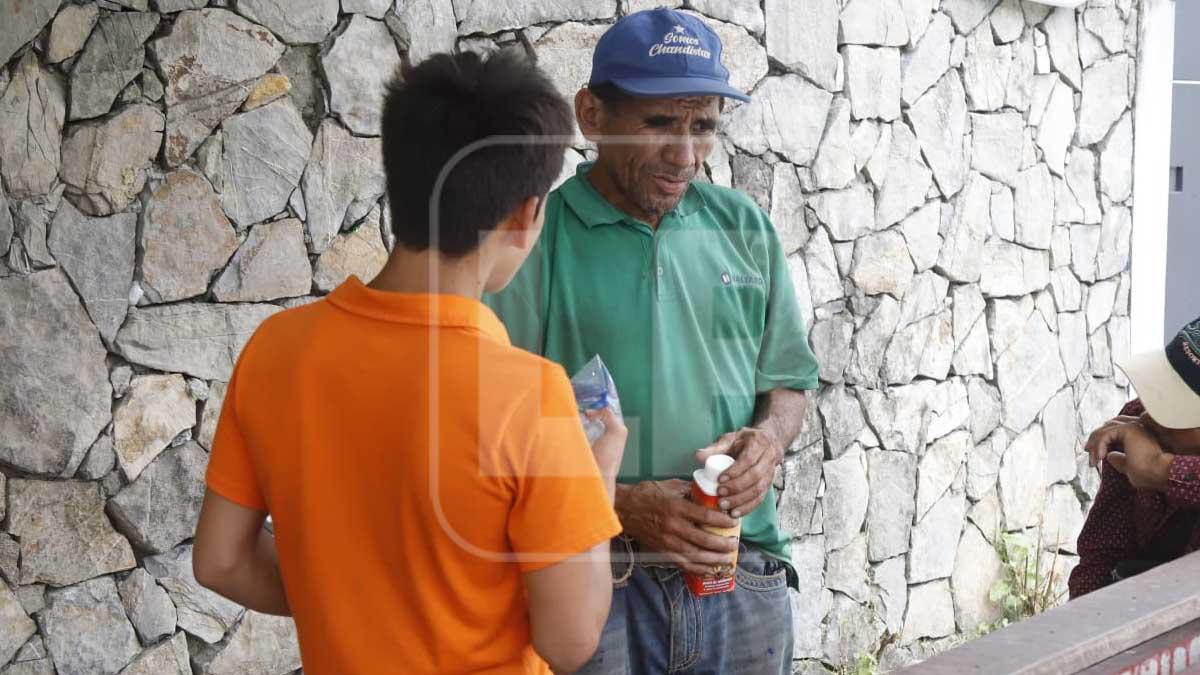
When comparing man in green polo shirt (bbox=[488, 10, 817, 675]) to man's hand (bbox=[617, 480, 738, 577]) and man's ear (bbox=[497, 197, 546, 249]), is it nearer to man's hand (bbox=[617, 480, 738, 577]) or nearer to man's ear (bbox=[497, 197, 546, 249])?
man's hand (bbox=[617, 480, 738, 577])

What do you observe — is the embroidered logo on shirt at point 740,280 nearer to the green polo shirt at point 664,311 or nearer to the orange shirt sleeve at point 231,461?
the green polo shirt at point 664,311

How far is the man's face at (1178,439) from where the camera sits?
2.50 meters

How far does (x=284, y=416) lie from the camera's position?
4.72 ft

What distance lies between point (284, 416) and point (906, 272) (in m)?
4.03

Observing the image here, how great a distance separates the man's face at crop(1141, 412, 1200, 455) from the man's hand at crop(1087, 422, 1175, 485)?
25 mm

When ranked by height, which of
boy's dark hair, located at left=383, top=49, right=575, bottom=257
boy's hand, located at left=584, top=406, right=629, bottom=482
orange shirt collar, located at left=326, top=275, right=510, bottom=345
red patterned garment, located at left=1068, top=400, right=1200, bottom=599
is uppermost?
boy's dark hair, located at left=383, top=49, right=575, bottom=257

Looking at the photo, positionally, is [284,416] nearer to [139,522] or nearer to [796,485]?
[139,522]

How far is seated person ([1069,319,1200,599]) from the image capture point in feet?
8.08

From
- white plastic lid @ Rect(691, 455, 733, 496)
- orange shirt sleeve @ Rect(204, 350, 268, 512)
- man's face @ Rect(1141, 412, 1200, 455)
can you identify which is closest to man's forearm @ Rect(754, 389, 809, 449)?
white plastic lid @ Rect(691, 455, 733, 496)

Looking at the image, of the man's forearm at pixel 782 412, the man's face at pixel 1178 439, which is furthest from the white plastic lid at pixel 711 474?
the man's face at pixel 1178 439

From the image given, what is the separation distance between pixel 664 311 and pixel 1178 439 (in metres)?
1.12

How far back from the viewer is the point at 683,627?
85.4 inches

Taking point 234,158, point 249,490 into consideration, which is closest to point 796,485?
point 234,158

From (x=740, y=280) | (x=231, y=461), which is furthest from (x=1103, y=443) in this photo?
(x=231, y=461)
